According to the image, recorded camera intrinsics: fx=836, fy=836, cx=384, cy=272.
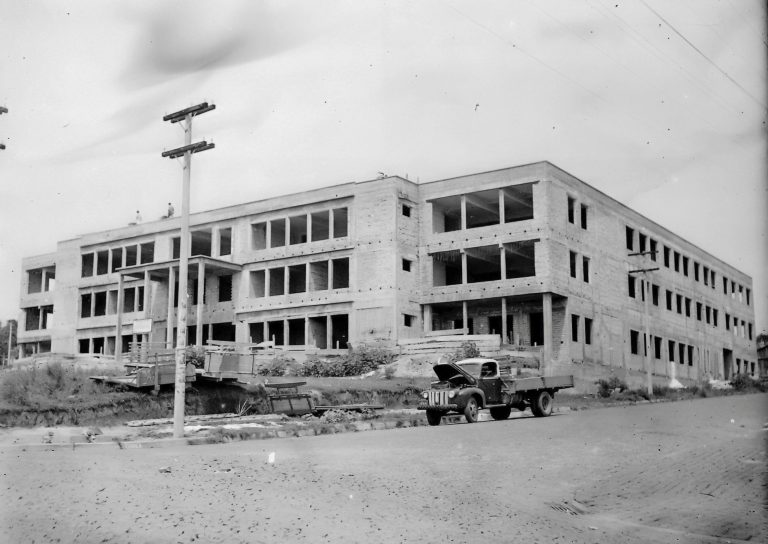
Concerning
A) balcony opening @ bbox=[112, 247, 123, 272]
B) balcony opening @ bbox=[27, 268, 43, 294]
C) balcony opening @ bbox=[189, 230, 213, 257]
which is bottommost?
balcony opening @ bbox=[27, 268, 43, 294]

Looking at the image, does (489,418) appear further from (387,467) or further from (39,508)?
(39,508)

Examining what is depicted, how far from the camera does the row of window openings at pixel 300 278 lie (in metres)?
53.1

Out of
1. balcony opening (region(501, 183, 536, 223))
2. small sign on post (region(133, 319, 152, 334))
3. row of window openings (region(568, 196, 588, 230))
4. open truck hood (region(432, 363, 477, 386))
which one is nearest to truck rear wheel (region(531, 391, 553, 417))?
open truck hood (region(432, 363, 477, 386))

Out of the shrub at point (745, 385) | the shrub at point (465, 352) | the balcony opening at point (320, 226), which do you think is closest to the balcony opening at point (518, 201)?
the shrub at point (465, 352)

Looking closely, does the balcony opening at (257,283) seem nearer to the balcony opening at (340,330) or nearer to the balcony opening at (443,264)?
the balcony opening at (340,330)

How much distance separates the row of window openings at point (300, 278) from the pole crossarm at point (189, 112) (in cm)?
2967

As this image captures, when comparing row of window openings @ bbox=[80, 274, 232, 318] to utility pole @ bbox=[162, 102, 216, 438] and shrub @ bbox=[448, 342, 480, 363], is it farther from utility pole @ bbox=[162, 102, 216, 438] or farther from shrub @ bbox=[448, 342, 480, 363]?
utility pole @ bbox=[162, 102, 216, 438]

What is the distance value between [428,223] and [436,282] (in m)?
3.60

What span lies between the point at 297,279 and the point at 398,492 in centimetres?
4655

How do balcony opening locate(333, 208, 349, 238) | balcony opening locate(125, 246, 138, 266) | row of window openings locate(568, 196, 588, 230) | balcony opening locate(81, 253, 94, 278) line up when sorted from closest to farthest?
row of window openings locate(568, 196, 588, 230) → balcony opening locate(333, 208, 349, 238) → balcony opening locate(125, 246, 138, 266) → balcony opening locate(81, 253, 94, 278)

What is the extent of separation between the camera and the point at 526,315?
48.8 meters

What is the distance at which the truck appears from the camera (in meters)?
23.9

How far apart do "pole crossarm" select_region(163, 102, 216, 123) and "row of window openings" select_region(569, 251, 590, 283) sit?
31.3 meters

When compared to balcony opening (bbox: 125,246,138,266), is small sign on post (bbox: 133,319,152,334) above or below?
below
